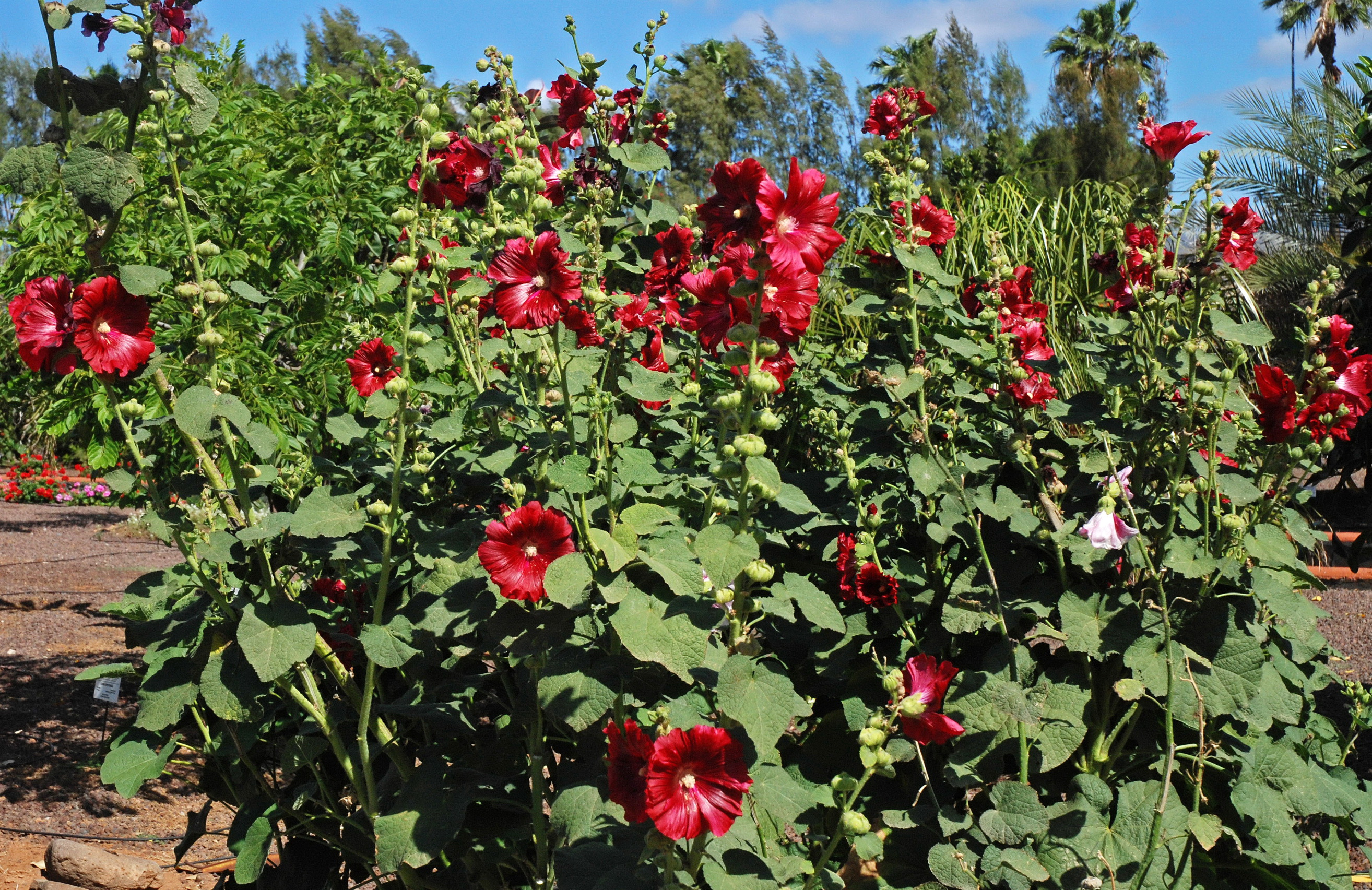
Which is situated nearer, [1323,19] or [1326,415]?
[1326,415]

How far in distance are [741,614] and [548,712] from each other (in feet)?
0.93

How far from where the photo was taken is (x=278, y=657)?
149 cm

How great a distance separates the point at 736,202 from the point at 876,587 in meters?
0.73

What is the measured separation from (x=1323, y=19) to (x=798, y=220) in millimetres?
29958

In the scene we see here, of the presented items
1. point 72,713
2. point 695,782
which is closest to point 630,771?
point 695,782

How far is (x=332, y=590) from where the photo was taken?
207 cm

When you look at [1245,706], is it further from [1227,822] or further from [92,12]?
[92,12]

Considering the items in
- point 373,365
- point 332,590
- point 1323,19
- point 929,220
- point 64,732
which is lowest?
→ point 64,732

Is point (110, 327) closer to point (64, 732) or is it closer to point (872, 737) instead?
point (872, 737)

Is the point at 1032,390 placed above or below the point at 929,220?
below

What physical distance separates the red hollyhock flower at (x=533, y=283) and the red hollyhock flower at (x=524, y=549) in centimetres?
26

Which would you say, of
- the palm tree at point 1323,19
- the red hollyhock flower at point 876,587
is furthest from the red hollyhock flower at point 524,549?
the palm tree at point 1323,19

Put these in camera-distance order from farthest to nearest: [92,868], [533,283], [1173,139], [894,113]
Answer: [92,868] → [894,113] → [1173,139] → [533,283]

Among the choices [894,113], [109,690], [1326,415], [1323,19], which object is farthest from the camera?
[1323,19]
